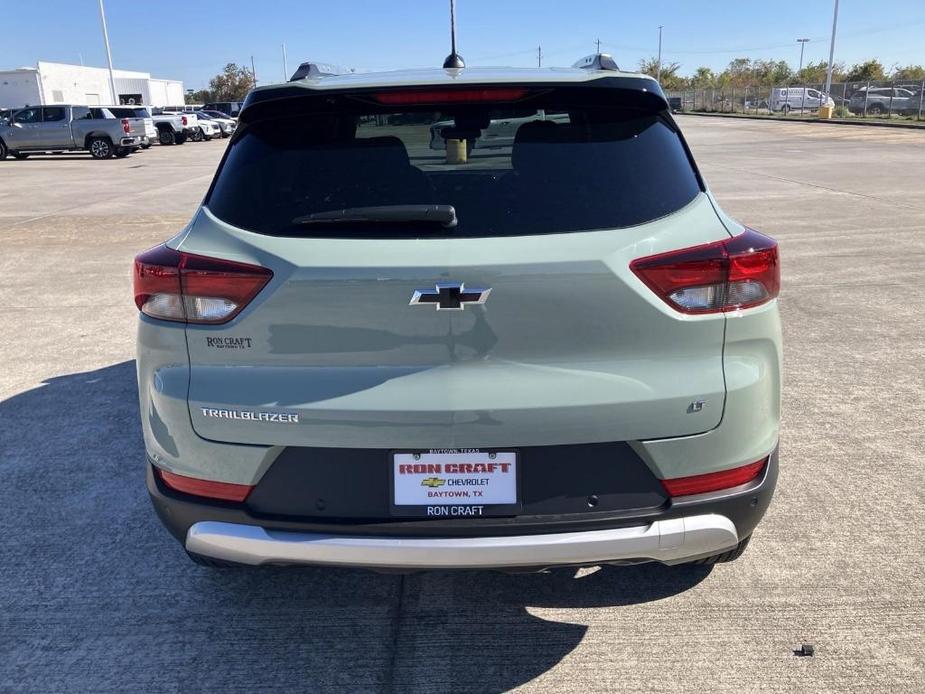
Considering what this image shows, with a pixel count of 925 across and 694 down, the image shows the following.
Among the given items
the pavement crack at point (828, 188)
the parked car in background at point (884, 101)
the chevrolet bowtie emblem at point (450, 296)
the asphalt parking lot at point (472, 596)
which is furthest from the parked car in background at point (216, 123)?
the chevrolet bowtie emblem at point (450, 296)

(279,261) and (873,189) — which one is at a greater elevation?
(279,261)

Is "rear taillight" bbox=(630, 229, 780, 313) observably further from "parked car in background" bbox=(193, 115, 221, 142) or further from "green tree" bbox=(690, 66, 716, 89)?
"green tree" bbox=(690, 66, 716, 89)

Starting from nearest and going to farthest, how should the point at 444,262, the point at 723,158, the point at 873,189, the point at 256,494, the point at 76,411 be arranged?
the point at 444,262
the point at 256,494
the point at 76,411
the point at 873,189
the point at 723,158

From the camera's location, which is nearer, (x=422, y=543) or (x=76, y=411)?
(x=422, y=543)

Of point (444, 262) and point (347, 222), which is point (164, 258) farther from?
point (444, 262)

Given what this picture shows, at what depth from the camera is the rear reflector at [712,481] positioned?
227 centimetres

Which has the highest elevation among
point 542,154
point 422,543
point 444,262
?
point 542,154

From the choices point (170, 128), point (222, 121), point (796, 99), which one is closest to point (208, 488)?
point (170, 128)

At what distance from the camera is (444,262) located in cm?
212

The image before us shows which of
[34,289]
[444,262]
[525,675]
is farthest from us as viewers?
[34,289]

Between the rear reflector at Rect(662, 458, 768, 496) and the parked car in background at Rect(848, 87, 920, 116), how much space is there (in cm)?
4946

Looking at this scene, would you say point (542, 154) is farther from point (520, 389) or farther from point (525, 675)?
point (525, 675)

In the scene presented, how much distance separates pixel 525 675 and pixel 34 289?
7350mm

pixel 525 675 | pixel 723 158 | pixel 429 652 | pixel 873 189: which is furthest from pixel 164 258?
pixel 723 158
